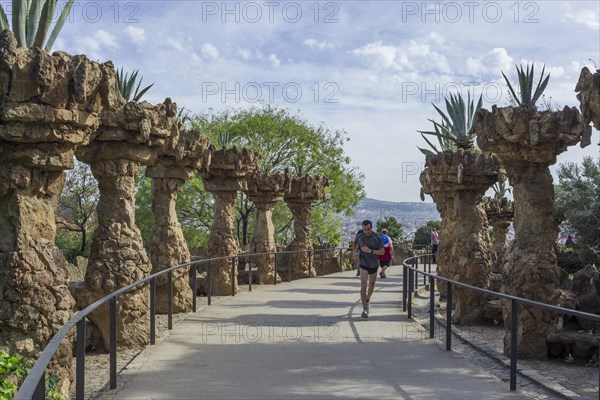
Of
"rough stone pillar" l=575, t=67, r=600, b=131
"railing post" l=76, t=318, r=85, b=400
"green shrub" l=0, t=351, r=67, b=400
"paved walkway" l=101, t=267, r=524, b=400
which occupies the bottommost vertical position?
"paved walkway" l=101, t=267, r=524, b=400

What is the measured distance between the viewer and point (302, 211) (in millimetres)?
23609

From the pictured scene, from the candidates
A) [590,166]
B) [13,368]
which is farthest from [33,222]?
[590,166]

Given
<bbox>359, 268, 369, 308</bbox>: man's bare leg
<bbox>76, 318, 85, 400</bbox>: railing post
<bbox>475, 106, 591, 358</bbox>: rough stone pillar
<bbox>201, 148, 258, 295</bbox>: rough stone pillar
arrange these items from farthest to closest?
<bbox>201, 148, 258, 295</bbox>: rough stone pillar → <bbox>359, 268, 369, 308</bbox>: man's bare leg → <bbox>475, 106, 591, 358</bbox>: rough stone pillar → <bbox>76, 318, 85, 400</bbox>: railing post

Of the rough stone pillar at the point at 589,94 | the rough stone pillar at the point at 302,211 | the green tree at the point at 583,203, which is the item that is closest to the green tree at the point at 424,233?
the rough stone pillar at the point at 302,211

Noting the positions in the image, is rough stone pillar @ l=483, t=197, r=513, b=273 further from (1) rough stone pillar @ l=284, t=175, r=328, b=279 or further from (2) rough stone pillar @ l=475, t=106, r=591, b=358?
(2) rough stone pillar @ l=475, t=106, r=591, b=358

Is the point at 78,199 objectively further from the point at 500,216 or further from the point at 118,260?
the point at 118,260

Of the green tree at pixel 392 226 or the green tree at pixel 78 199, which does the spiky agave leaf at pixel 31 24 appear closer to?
the green tree at pixel 78 199

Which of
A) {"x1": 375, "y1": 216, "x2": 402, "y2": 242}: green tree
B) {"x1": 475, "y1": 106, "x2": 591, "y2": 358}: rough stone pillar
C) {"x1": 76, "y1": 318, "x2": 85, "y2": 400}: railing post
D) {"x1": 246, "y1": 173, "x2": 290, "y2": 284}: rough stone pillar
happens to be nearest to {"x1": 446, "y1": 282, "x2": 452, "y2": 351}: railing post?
{"x1": 475, "y1": 106, "x2": 591, "y2": 358}: rough stone pillar

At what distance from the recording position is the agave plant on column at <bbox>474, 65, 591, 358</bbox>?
877 centimetres

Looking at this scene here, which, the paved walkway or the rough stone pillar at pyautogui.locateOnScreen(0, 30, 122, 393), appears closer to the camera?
the paved walkway

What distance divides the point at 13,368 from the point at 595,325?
309 inches

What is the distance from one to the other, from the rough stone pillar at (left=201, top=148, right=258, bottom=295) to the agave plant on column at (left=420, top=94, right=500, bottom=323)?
450 centimetres

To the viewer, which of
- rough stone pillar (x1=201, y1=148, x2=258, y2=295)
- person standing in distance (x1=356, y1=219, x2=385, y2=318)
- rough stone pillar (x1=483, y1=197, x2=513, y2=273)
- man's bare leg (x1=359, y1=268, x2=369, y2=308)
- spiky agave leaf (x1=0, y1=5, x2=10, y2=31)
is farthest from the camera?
rough stone pillar (x1=483, y1=197, x2=513, y2=273)

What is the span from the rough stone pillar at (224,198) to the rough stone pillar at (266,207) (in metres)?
3.62
